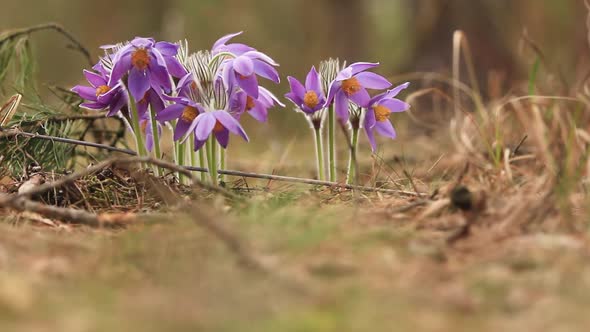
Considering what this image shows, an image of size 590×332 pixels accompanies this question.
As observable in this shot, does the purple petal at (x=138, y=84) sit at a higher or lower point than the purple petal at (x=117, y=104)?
higher

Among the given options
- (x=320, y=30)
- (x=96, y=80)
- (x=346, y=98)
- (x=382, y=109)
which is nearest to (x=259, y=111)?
(x=346, y=98)

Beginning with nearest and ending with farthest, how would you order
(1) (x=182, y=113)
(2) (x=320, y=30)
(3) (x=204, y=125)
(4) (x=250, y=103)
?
(3) (x=204, y=125) → (1) (x=182, y=113) → (4) (x=250, y=103) → (2) (x=320, y=30)

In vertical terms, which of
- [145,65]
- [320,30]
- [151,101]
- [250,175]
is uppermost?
[320,30]

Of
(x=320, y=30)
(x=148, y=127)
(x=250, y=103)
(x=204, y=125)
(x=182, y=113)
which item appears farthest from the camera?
(x=320, y=30)

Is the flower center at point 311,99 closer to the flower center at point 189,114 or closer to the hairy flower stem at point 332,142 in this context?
Answer: the hairy flower stem at point 332,142

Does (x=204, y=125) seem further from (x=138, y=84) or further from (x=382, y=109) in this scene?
Answer: (x=382, y=109)

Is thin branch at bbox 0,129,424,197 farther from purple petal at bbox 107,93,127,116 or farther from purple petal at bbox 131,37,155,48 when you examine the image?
purple petal at bbox 131,37,155,48

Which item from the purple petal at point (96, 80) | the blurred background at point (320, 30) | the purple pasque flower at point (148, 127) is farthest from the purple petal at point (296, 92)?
the blurred background at point (320, 30)
